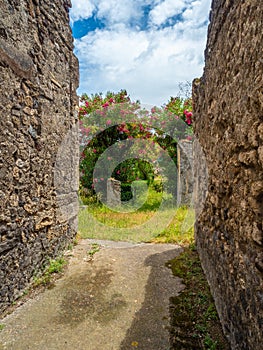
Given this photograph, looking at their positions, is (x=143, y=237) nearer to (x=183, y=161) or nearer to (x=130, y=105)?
(x=183, y=161)

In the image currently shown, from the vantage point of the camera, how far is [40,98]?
3.22 m

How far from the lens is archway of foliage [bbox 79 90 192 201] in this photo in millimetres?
9023

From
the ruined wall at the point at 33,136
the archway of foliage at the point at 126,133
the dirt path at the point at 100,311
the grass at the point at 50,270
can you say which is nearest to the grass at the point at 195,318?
the dirt path at the point at 100,311

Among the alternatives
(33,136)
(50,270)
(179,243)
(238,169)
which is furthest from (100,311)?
(179,243)

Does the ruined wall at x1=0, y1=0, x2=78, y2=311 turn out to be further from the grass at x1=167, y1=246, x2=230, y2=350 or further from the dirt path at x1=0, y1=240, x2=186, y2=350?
the grass at x1=167, y1=246, x2=230, y2=350

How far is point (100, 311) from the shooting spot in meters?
2.50

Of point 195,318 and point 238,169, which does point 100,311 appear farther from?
point 238,169

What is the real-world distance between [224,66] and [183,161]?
5999 mm

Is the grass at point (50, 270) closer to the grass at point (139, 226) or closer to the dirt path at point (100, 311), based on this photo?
the dirt path at point (100, 311)

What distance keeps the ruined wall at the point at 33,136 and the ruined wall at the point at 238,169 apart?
6.90 ft

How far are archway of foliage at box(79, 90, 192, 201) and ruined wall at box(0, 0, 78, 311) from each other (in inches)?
185

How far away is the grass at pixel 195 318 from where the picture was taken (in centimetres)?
200

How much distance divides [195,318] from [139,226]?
11.7 ft

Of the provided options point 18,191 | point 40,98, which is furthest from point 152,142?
point 18,191
